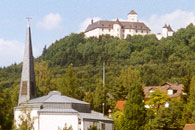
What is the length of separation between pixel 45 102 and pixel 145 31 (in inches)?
5803

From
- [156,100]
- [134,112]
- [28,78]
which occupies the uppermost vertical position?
[28,78]

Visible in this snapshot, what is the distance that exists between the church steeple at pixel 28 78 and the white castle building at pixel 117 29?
131522mm

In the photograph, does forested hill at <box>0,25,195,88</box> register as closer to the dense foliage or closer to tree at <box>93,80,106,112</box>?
the dense foliage

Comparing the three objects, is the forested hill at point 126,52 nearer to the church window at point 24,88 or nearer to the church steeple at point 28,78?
the church steeple at point 28,78

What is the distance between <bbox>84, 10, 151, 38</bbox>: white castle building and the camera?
186m

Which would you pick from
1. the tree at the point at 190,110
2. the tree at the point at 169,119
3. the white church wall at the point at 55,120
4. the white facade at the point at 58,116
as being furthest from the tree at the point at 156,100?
the white church wall at the point at 55,120

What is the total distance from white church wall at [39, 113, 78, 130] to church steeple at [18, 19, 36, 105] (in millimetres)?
A: 4298

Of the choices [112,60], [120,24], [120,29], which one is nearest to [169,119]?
[112,60]

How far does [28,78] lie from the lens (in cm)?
5119

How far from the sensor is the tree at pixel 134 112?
157 feet

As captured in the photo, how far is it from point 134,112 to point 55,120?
760 centimetres

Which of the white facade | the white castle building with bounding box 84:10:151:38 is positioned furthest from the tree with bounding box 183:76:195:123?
the white castle building with bounding box 84:10:151:38

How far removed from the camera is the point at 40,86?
83.6 metres

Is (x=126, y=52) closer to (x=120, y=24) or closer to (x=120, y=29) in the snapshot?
(x=120, y=29)
